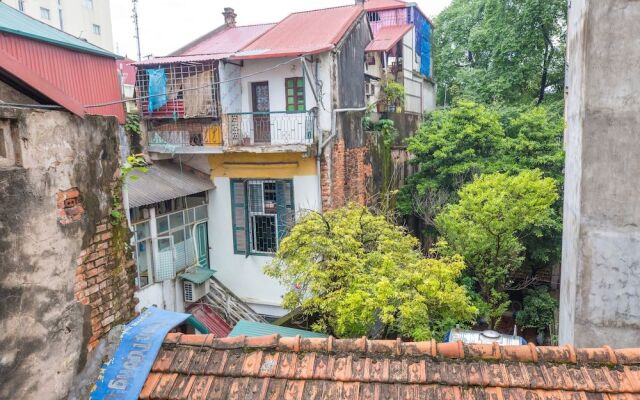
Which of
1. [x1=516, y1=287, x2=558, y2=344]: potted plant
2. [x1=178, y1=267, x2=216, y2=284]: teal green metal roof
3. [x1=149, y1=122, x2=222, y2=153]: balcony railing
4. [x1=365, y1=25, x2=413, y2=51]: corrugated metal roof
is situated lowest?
[x1=516, y1=287, x2=558, y2=344]: potted plant

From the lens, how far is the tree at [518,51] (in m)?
20.7

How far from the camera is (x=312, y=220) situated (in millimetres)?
9852

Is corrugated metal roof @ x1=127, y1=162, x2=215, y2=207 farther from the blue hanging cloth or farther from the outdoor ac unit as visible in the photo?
the outdoor ac unit

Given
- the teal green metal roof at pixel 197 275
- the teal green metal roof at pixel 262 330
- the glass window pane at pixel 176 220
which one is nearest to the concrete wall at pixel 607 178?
the teal green metal roof at pixel 262 330

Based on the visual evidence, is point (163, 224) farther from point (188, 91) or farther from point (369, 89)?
point (369, 89)

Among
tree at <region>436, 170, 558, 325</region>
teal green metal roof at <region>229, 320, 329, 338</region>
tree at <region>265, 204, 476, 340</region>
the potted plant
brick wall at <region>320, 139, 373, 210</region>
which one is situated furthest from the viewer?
the potted plant

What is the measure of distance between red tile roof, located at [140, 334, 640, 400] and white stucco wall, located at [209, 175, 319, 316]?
31.2ft

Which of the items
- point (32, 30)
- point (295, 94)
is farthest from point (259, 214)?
point (32, 30)

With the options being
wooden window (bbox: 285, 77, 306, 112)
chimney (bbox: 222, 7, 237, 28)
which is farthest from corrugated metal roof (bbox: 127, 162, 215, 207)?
chimney (bbox: 222, 7, 237, 28)

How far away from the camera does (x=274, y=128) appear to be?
1282 cm

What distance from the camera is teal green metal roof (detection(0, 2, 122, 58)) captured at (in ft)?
33.9

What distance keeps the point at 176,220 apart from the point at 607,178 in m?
9.62

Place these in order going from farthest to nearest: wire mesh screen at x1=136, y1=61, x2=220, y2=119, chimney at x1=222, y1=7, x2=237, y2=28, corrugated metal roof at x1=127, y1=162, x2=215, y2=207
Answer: chimney at x1=222, y1=7, x2=237, y2=28
wire mesh screen at x1=136, y1=61, x2=220, y2=119
corrugated metal roof at x1=127, y1=162, x2=215, y2=207

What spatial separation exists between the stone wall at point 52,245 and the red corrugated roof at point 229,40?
10613 millimetres
